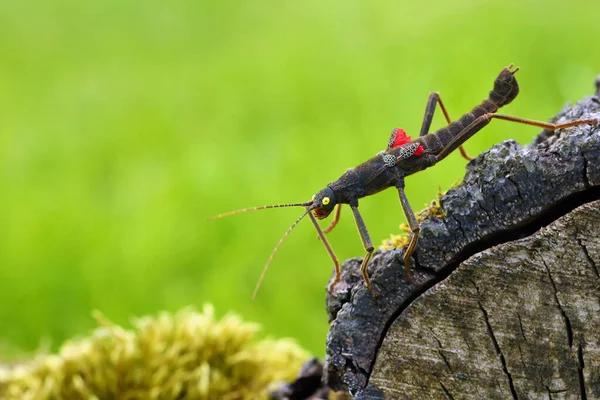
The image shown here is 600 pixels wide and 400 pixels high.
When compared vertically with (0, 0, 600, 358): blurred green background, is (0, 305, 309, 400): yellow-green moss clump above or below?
below

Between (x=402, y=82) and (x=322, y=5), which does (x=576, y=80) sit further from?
(x=322, y=5)

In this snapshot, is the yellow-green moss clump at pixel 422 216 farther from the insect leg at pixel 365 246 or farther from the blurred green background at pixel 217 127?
the blurred green background at pixel 217 127

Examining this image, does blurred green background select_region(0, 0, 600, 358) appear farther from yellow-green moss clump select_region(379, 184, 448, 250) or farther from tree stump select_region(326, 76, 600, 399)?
tree stump select_region(326, 76, 600, 399)

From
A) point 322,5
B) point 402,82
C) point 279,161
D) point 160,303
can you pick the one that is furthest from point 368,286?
point 322,5

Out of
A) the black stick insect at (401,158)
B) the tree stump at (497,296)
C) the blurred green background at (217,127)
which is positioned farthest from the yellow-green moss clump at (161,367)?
the blurred green background at (217,127)

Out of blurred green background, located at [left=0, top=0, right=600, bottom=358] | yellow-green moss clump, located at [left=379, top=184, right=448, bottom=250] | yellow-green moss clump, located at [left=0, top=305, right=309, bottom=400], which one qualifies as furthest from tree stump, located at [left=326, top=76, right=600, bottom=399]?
blurred green background, located at [left=0, top=0, right=600, bottom=358]
